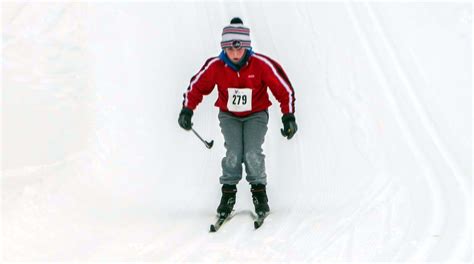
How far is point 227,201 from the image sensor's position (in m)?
5.13

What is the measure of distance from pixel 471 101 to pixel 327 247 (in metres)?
3.57

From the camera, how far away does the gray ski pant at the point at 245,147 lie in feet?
16.8

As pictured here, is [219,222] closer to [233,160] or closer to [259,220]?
[259,220]

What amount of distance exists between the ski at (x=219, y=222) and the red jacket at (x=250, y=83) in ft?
2.58

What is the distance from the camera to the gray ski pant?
5.11 metres

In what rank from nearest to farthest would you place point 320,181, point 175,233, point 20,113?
point 175,233 < point 320,181 < point 20,113

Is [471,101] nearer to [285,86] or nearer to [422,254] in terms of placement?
[285,86]

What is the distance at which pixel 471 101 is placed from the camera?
7133 millimetres

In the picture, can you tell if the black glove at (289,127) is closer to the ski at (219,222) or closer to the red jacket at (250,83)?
the red jacket at (250,83)

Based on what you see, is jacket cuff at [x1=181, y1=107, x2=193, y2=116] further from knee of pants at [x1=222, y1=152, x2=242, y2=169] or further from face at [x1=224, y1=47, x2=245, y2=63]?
face at [x1=224, y1=47, x2=245, y2=63]

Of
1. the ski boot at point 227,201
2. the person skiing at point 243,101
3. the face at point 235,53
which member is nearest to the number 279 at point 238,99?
the person skiing at point 243,101

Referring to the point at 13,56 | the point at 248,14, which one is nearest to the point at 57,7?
the point at 13,56

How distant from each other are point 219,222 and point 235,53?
123 centimetres

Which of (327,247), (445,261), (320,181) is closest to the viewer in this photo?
(445,261)
